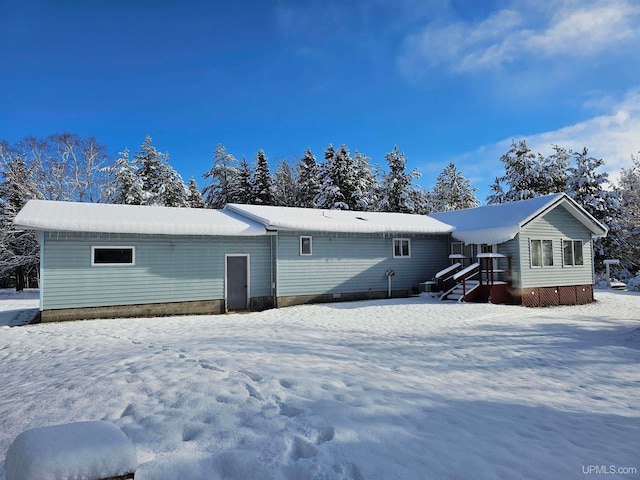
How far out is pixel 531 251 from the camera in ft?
48.9

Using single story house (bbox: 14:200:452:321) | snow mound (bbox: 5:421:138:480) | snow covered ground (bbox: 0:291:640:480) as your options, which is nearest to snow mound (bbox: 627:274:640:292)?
single story house (bbox: 14:200:452:321)

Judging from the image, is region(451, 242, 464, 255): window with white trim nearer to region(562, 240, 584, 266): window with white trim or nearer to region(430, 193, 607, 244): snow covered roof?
region(430, 193, 607, 244): snow covered roof

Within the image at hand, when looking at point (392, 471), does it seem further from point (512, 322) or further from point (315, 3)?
point (315, 3)

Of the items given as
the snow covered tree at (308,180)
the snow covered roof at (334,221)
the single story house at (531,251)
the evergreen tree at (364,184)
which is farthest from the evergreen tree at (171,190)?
the single story house at (531,251)

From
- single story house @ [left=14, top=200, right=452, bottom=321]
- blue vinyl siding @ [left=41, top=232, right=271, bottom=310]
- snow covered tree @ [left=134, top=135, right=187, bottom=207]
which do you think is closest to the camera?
blue vinyl siding @ [left=41, top=232, right=271, bottom=310]

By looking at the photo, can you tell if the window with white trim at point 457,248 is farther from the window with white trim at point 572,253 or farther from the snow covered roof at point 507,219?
the window with white trim at point 572,253

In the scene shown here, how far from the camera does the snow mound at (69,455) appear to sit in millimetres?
1814

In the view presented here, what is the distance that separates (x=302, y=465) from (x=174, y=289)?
1034 centimetres

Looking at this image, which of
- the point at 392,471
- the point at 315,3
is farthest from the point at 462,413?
the point at 315,3

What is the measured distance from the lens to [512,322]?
10.9 meters

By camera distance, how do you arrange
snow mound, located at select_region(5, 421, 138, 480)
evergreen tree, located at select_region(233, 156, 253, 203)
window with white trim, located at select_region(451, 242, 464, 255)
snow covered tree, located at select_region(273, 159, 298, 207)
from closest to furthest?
snow mound, located at select_region(5, 421, 138, 480) → window with white trim, located at select_region(451, 242, 464, 255) → evergreen tree, located at select_region(233, 156, 253, 203) → snow covered tree, located at select_region(273, 159, 298, 207)

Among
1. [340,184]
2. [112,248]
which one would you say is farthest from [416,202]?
[112,248]

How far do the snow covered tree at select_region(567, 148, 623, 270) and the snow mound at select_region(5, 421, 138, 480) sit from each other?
31441 millimetres

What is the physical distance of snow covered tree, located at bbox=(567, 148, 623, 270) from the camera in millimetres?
25984
